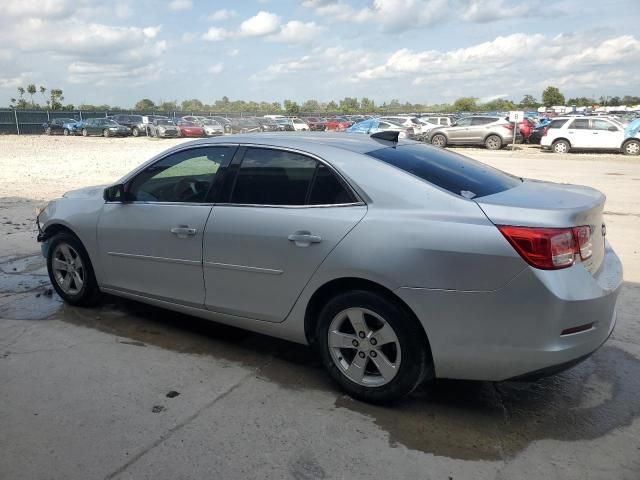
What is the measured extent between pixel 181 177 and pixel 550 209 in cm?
274

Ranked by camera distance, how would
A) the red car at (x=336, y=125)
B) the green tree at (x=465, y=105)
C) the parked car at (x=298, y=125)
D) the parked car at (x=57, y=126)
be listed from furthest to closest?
the green tree at (x=465, y=105) < the parked car at (x=57, y=126) < the red car at (x=336, y=125) < the parked car at (x=298, y=125)

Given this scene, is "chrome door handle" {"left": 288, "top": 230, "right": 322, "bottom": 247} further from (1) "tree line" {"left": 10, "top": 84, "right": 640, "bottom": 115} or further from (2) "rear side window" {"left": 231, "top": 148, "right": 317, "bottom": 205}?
(1) "tree line" {"left": 10, "top": 84, "right": 640, "bottom": 115}

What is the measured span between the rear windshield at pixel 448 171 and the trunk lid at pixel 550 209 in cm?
11

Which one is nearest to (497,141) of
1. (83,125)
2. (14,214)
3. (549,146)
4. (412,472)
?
(549,146)

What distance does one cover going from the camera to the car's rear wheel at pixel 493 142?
85.1ft

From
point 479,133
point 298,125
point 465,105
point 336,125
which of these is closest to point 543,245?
point 479,133

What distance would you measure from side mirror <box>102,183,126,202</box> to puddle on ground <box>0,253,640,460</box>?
3.41 ft

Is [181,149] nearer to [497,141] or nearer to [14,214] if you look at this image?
[14,214]

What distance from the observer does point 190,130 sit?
37.4m


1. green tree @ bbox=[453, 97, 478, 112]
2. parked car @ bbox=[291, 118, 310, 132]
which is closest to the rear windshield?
parked car @ bbox=[291, 118, 310, 132]

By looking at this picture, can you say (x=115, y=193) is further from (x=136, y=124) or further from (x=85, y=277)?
(x=136, y=124)

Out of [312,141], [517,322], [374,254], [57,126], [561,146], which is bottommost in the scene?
[561,146]

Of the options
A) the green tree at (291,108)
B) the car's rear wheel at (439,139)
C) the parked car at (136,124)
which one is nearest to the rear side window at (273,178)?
the car's rear wheel at (439,139)

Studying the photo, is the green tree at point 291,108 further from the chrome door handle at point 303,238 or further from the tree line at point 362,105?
the chrome door handle at point 303,238
